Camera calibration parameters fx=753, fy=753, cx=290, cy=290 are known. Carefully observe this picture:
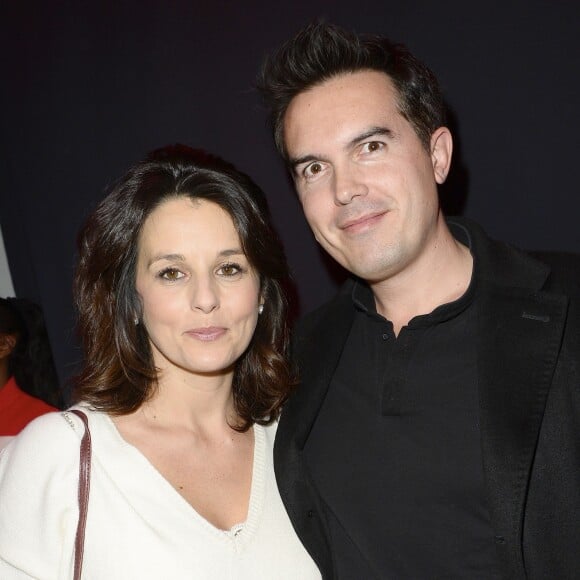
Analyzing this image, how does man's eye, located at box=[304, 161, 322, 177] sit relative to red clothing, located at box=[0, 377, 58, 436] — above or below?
above

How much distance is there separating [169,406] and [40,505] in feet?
1.55

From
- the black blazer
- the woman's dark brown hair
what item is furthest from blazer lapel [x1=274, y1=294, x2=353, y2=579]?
the woman's dark brown hair

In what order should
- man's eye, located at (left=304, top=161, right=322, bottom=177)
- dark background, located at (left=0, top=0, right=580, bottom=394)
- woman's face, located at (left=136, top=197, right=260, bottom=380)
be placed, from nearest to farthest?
woman's face, located at (left=136, top=197, right=260, bottom=380) < man's eye, located at (left=304, top=161, right=322, bottom=177) < dark background, located at (left=0, top=0, right=580, bottom=394)

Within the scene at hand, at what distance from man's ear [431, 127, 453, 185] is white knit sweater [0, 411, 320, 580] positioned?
1.12 metres

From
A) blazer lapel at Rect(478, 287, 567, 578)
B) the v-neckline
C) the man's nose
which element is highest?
the man's nose

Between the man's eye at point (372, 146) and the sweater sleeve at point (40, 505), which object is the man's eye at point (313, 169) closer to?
the man's eye at point (372, 146)

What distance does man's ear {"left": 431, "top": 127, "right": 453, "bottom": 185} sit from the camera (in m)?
2.21

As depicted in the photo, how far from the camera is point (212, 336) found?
81.2 inches

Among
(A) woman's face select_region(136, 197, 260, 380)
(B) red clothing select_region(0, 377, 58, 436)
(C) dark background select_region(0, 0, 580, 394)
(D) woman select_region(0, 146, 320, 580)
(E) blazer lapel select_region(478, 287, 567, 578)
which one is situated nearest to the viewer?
(E) blazer lapel select_region(478, 287, 567, 578)

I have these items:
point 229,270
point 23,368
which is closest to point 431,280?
point 229,270

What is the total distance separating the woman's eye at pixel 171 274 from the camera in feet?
6.75

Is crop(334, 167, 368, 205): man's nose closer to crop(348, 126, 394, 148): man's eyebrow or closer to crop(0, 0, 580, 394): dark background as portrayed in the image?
crop(348, 126, 394, 148): man's eyebrow

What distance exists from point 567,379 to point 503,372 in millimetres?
148

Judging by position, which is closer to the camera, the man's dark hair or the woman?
the woman
